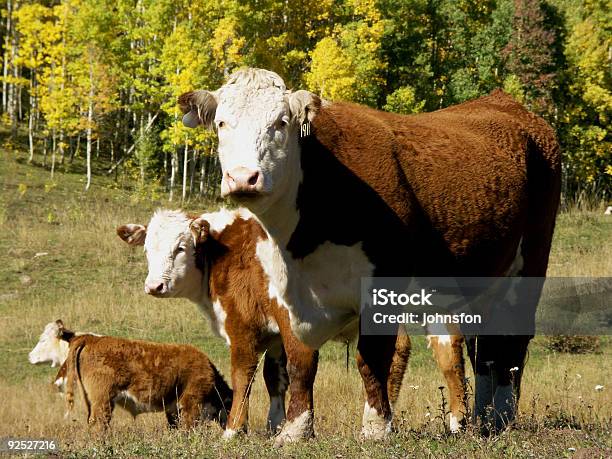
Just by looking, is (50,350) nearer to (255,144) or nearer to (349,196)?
(349,196)

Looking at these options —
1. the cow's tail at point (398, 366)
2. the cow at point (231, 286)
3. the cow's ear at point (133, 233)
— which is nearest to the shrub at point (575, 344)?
the cow at point (231, 286)

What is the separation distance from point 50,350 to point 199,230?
12.1ft

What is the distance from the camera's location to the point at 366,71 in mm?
43031

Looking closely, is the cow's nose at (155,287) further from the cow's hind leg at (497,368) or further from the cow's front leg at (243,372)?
the cow's hind leg at (497,368)

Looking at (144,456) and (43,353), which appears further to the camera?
(43,353)

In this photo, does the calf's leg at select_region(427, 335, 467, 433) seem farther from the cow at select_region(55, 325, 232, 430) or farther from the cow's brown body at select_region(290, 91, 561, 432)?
the cow at select_region(55, 325, 232, 430)

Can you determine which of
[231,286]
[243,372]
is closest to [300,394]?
[243,372]

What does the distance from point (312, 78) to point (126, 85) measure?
9.40 metres

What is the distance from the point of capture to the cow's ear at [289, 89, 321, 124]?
666cm

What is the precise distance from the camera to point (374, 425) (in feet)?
22.3

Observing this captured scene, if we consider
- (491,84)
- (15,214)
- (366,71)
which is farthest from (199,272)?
(491,84)

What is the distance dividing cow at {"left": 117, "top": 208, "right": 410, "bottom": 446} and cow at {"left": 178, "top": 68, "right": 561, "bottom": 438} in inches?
85.6

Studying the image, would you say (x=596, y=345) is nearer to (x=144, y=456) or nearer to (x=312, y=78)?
(x=144, y=456)

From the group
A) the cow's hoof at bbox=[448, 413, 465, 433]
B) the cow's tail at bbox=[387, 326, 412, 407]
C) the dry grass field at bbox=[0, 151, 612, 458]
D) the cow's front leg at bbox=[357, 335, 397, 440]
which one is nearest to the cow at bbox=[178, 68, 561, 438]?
the cow's front leg at bbox=[357, 335, 397, 440]
